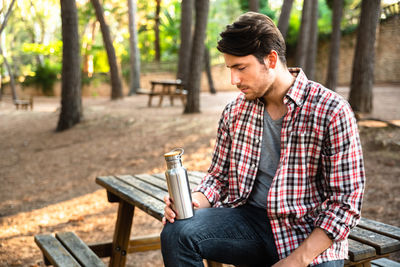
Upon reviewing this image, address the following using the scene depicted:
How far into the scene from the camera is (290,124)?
6.98ft

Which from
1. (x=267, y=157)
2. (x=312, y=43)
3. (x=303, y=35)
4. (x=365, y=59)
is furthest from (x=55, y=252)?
(x=312, y=43)

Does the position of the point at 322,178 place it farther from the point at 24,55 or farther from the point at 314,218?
the point at 24,55

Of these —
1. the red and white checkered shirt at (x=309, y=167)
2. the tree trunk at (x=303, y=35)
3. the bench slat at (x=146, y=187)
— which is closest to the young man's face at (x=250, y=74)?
the red and white checkered shirt at (x=309, y=167)

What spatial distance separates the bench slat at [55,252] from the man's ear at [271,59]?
6.77 feet

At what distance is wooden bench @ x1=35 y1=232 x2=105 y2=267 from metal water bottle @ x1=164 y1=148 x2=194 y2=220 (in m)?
1.35

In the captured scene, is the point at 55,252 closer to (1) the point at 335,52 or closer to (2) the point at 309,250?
(2) the point at 309,250

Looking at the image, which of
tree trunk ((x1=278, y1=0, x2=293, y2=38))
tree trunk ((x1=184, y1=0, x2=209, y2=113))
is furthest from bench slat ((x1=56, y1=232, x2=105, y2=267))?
tree trunk ((x1=278, y1=0, x2=293, y2=38))

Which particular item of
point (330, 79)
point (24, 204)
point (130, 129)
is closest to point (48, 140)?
point (130, 129)

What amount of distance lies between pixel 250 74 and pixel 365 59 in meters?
8.19

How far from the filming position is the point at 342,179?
1.96 m

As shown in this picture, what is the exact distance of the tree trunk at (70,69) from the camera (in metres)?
11.1

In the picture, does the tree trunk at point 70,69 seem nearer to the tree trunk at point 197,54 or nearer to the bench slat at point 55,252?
the tree trunk at point 197,54

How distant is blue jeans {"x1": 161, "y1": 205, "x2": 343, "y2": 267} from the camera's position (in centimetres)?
206

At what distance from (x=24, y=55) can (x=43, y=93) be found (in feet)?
43.8
